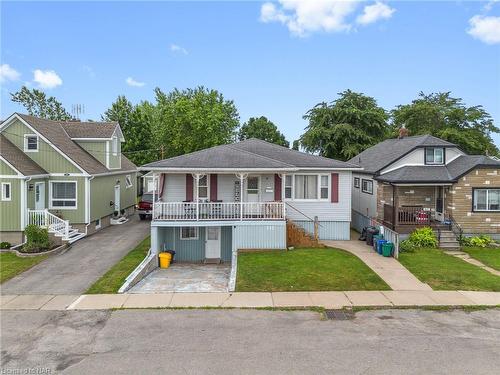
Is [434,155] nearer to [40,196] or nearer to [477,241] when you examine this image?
[477,241]

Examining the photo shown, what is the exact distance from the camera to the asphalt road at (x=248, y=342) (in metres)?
7.75

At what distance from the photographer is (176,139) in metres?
42.8

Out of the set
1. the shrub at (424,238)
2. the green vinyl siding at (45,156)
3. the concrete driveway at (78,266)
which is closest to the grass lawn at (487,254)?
the shrub at (424,238)

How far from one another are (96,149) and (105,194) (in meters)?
3.63

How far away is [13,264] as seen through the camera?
634 inches

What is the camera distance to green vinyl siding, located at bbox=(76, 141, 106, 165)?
85.9 ft

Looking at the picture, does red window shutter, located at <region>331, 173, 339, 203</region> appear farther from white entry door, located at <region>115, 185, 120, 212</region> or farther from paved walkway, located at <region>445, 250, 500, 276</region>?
white entry door, located at <region>115, 185, 120, 212</region>

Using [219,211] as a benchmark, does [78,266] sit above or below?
below

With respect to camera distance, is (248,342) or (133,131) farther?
(133,131)

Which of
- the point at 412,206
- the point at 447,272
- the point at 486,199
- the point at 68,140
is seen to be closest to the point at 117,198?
the point at 68,140

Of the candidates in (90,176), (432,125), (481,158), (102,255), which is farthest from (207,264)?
(432,125)

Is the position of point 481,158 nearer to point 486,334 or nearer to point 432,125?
point 486,334

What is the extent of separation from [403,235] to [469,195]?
423cm

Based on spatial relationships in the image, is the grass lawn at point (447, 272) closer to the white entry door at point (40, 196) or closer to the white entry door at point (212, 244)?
the white entry door at point (212, 244)
